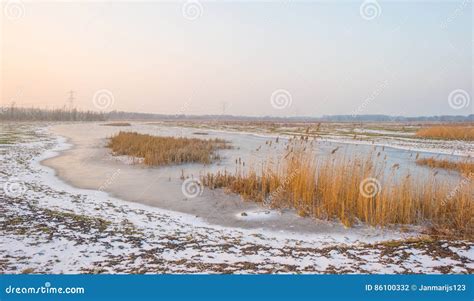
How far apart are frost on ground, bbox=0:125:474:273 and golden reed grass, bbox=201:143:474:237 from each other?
131cm

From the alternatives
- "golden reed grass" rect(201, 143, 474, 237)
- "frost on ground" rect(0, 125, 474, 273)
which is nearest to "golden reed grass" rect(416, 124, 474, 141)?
"golden reed grass" rect(201, 143, 474, 237)

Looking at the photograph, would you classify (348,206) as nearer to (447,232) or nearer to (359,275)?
(447,232)

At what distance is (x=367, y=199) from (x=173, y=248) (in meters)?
4.48

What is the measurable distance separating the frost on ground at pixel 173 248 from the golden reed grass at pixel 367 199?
1311 mm

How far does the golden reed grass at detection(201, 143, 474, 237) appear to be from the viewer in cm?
695

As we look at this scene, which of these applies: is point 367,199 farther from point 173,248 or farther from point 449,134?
point 449,134

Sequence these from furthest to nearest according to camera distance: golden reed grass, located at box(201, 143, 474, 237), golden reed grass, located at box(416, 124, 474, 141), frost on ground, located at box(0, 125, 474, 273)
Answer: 1. golden reed grass, located at box(416, 124, 474, 141)
2. golden reed grass, located at box(201, 143, 474, 237)
3. frost on ground, located at box(0, 125, 474, 273)

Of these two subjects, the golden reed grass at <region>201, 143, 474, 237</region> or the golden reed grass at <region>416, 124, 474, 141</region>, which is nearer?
the golden reed grass at <region>201, 143, 474, 237</region>

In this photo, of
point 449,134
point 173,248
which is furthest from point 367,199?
point 449,134

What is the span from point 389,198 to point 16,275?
6.90m

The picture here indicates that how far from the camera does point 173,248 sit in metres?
5.05

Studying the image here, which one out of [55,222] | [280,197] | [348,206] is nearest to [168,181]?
[280,197]

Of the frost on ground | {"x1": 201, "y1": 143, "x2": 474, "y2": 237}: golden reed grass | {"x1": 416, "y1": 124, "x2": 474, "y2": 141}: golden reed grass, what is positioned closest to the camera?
the frost on ground

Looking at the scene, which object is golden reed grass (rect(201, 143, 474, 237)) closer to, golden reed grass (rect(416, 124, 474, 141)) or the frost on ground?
the frost on ground
